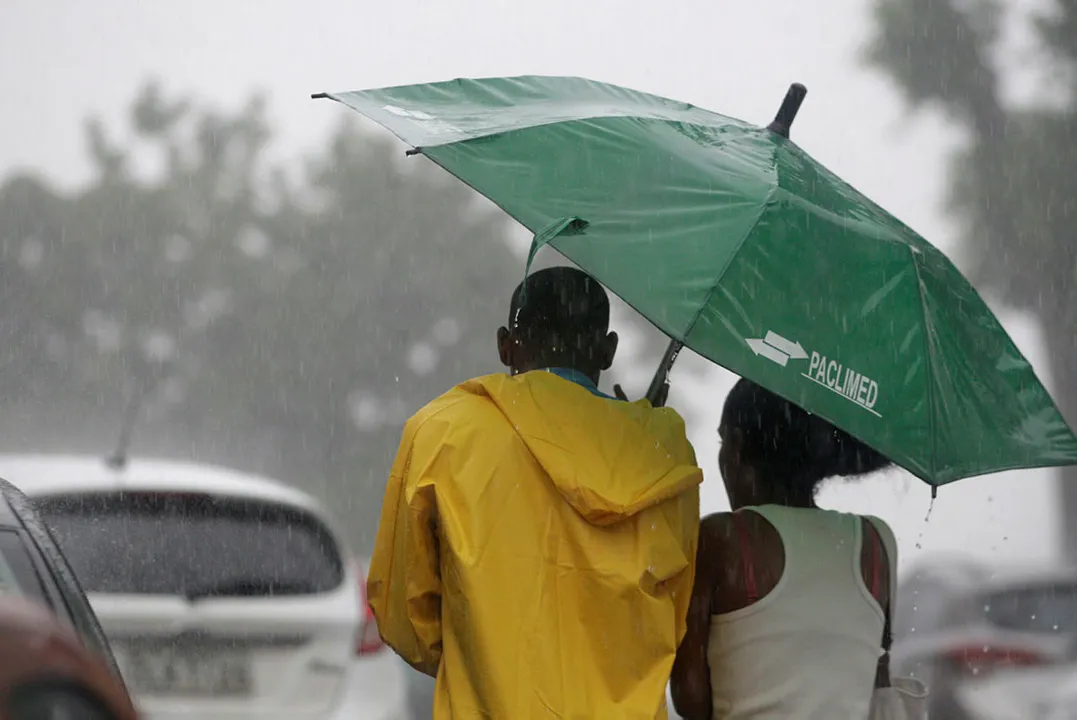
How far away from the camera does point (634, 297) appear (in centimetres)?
268

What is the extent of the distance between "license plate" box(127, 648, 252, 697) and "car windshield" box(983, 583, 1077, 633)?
4014mm

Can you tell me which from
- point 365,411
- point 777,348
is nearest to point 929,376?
point 777,348

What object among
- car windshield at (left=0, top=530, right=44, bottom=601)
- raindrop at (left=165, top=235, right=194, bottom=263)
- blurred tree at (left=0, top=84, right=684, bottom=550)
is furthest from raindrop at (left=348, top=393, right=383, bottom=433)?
car windshield at (left=0, top=530, right=44, bottom=601)

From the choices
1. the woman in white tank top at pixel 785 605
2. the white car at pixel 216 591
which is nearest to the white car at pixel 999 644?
the white car at pixel 216 591

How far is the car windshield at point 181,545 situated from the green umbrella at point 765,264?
184 centimetres

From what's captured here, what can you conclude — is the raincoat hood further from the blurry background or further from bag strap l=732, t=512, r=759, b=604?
the blurry background

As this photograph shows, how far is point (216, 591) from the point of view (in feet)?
14.9

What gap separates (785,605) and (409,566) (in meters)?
0.70

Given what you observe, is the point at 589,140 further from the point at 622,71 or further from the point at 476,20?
the point at 476,20

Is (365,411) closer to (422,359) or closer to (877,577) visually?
(422,359)

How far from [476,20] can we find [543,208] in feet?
158

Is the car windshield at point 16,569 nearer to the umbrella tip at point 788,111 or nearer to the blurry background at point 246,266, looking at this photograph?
the umbrella tip at point 788,111

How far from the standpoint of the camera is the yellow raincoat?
8.81ft

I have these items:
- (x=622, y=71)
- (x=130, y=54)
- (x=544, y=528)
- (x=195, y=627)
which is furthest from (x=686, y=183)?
(x=130, y=54)
